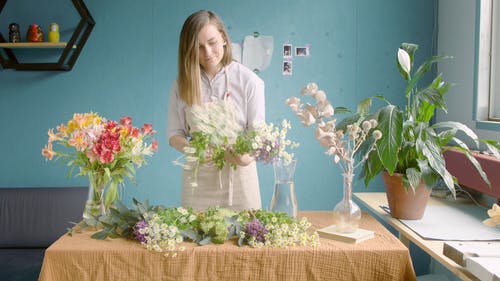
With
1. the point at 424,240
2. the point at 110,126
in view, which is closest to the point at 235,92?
the point at 110,126

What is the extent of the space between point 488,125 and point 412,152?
86 cm

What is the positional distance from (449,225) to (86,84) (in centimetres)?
265

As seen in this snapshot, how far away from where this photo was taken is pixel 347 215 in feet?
5.90

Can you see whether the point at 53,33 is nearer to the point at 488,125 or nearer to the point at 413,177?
the point at 413,177

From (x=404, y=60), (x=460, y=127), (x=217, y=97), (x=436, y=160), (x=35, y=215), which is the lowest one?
(x=35, y=215)

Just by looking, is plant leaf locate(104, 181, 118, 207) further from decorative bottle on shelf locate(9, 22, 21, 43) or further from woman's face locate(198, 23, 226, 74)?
decorative bottle on shelf locate(9, 22, 21, 43)

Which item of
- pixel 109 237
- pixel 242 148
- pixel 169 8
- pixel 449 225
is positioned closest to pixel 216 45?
pixel 242 148

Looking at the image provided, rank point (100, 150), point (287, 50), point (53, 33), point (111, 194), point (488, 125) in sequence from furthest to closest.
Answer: point (287, 50), point (53, 33), point (488, 125), point (111, 194), point (100, 150)

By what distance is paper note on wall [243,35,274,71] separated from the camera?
3543 millimetres

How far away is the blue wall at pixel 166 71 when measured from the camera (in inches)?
140

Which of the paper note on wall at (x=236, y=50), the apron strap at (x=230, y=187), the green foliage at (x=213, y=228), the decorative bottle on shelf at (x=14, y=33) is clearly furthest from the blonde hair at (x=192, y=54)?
the decorative bottle on shelf at (x=14, y=33)

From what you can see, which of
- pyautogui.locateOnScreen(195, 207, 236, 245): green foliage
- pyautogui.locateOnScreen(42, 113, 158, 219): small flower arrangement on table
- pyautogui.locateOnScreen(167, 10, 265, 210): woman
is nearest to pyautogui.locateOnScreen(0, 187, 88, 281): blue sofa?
pyautogui.locateOnScreen(167, 10, 265, 210): woman

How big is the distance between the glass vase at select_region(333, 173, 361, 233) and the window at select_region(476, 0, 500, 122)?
1357mm

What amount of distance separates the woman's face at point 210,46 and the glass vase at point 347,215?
2.66 ft
